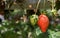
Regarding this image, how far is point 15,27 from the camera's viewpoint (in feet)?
3.83

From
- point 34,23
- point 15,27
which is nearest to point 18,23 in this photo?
point 15,27

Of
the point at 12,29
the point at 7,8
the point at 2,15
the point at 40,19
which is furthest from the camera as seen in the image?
the point at 2,15

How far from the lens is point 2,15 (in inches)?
52.9

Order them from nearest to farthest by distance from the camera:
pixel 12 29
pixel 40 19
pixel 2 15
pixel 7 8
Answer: pixel 40 19, pixel 12 29, pixel 7 8, pixel 2 15

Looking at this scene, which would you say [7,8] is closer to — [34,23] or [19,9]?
[19,9]

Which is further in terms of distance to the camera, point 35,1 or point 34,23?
point 35,1

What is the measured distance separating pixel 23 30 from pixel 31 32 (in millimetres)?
44

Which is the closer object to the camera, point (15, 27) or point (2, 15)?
point (15, 27)

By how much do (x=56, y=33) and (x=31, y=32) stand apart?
0.13 metres

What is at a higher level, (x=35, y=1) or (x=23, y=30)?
(x=35, y=1)

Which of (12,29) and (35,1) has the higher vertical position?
(35,1)

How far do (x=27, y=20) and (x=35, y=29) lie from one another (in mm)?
130

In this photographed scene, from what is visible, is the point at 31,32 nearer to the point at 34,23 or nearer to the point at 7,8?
the point at 34,23

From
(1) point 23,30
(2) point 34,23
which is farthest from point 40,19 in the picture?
(1) point 23,30
